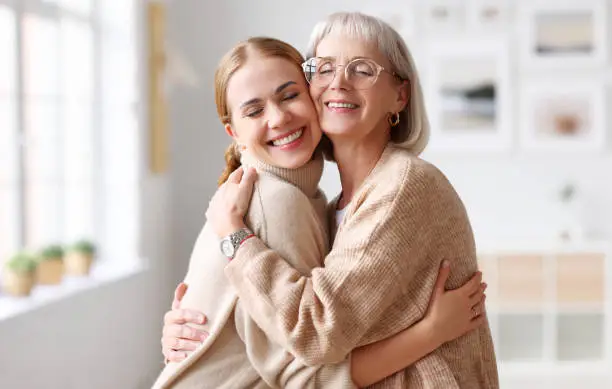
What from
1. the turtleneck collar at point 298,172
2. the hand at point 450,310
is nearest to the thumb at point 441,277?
the hand at point 450,310

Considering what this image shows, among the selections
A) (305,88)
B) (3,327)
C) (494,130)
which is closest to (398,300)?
(305,88)

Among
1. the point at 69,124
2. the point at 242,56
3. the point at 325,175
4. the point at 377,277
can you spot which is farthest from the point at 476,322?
the point at 325,175

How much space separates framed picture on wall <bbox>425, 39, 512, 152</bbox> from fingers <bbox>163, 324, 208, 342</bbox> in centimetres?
392

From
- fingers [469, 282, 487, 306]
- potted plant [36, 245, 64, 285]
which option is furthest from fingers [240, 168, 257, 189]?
potted plant [36, 245, 64, 285]

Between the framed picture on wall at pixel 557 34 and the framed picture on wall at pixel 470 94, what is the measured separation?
0.62 feet

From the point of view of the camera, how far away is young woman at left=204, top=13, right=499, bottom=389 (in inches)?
68.6

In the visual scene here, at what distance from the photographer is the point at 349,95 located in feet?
6.61

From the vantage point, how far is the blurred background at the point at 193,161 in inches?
155

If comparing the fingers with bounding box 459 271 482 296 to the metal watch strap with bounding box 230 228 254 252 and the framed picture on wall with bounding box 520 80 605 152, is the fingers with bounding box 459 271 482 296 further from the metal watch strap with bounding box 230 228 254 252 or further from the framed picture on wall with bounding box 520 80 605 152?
the framed picture on wall with bounding box 520 80 605 152

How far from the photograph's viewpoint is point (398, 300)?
1.86 m

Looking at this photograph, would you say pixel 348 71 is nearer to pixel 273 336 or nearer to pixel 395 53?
pixel 395 53

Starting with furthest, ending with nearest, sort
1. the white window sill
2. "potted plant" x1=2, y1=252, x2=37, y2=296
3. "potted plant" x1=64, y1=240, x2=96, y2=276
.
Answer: "potted plant" x1=64, y1=240, x2=96, y2=276, "potted plant" x1=2, y1=252, x2=37, y2=296, the white window sill

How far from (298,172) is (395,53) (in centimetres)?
37

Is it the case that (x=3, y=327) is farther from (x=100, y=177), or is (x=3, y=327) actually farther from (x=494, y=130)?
(x=494, y=130)
